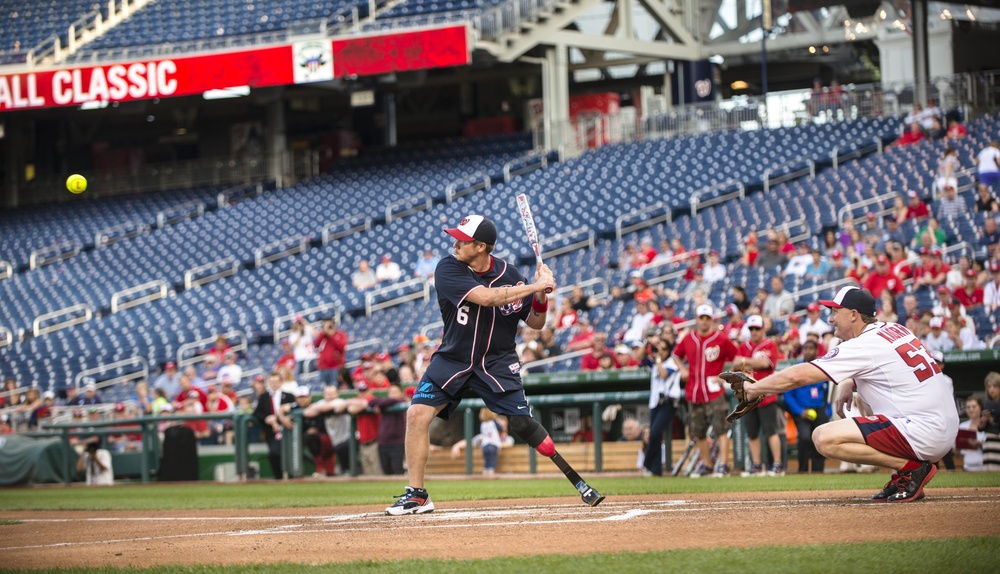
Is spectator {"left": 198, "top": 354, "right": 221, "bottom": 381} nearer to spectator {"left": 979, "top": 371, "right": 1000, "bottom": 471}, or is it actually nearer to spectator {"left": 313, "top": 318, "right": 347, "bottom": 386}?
spectator {"left": 313, "top": 318, "right": 347, "bottom": 386}

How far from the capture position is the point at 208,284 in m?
28.3

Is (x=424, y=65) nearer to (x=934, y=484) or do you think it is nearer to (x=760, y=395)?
(x=934, y=484)

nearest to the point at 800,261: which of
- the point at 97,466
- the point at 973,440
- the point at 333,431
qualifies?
the point at 973,440

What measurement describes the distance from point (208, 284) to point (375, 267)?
4.23 m

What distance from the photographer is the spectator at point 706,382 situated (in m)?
13.3

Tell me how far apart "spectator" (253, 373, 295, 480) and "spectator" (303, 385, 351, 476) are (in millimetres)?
309

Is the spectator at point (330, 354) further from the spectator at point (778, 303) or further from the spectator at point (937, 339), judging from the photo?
the spectator at point (937, 339)

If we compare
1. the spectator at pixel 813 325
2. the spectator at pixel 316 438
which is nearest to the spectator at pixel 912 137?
the spectator at pixel 813 325

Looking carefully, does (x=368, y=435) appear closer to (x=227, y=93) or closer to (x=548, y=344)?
(x=548, y=344)

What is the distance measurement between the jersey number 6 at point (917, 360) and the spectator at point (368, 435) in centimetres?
1014

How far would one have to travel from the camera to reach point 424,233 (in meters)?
27.3

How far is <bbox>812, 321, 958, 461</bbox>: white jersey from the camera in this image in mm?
7168

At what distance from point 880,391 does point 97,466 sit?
13446mm

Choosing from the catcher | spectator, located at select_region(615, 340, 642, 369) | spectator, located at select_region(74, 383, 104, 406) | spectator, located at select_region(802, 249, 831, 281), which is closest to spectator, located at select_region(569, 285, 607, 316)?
spectator, located at select_region(802, 249, 831, 281)
